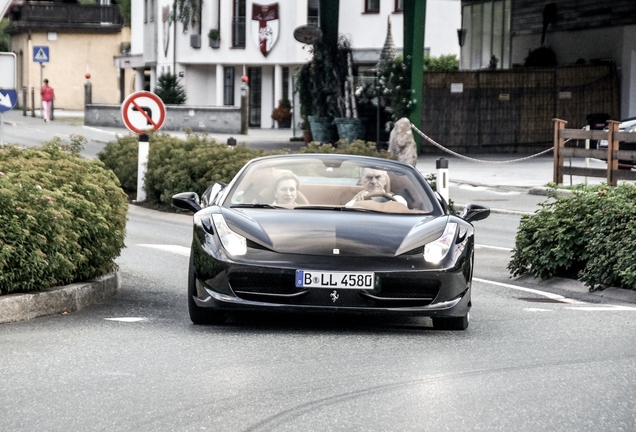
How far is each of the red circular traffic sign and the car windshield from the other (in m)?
13.4

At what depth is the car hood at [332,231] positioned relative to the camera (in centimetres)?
912

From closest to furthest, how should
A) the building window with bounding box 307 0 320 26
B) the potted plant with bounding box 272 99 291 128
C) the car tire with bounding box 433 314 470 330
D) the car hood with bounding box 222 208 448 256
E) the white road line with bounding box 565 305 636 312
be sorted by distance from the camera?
1. the car hood with bounding box 222 208 448 256
2. the car tire with bounding box 433 314 470 330
3. the white road line with bounding box 565 305 636 312
4. the potted plant with bounding box 272 99 291 128
5. the building window with bounding box 307 0 320 26

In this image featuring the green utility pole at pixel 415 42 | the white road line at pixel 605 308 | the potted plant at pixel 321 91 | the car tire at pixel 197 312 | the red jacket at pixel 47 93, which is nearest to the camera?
the car tire at pixel 197 312

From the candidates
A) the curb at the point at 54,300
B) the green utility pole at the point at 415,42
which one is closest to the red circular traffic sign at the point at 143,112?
the curb at the point at 54,300

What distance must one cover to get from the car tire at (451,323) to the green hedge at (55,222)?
2.68 m

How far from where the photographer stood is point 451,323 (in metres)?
9.61

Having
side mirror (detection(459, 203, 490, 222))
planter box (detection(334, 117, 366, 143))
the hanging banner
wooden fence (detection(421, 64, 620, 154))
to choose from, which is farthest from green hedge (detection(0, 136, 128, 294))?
the hanging banner

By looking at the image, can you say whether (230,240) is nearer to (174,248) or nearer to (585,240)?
(585,240)

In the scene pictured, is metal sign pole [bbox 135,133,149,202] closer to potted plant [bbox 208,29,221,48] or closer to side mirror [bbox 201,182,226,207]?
side mirror [bbox 201,182,226,207]

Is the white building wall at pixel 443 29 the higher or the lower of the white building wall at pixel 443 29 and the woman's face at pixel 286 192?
the higher

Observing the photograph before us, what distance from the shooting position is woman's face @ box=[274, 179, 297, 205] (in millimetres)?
10109

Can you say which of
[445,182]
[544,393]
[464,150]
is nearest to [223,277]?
[544,393]

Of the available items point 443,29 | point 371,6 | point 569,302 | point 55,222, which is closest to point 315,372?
point 55,222

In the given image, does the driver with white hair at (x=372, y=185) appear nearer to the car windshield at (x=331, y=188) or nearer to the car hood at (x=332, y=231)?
the car windshield at (x=331, y=188)
